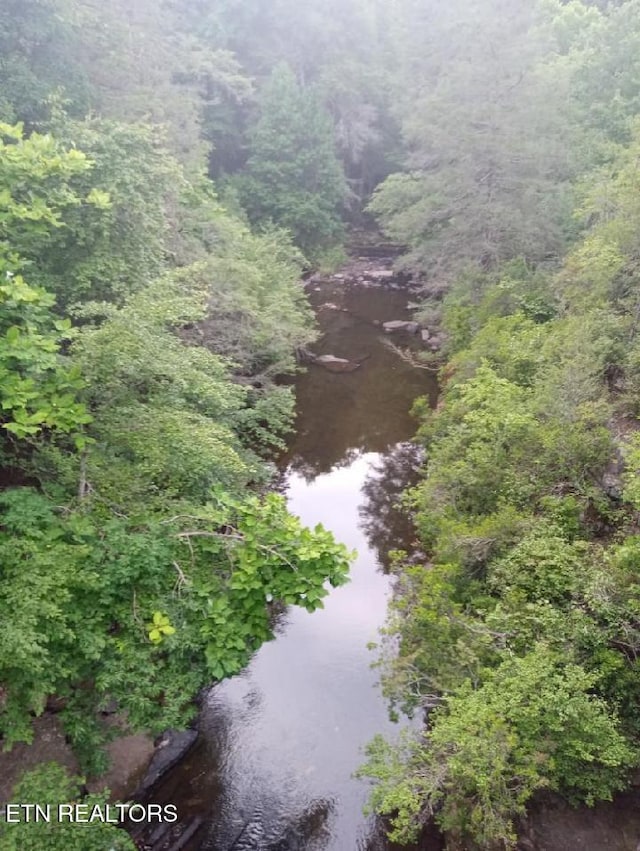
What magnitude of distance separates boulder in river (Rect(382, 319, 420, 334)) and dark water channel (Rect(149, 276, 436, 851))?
8.04 m

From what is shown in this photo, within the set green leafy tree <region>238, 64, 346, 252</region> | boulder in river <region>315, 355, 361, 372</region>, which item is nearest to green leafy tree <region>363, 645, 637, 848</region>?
boulder in river <region>315, 355, 361, 372</region>

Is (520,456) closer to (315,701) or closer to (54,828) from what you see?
(315,701)

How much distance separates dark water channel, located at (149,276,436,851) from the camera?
841 cm

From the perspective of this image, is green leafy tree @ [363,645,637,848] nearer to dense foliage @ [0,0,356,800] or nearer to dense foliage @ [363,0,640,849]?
dense foliage @ [363,0,640,849]

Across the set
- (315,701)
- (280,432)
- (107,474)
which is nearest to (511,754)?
(315,701)

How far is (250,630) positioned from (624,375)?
28.3 feet

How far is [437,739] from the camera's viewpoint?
22.7 ft

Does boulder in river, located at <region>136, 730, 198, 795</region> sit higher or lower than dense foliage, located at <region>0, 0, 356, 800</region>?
lower

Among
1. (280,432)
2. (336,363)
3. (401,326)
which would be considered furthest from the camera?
(401,326)

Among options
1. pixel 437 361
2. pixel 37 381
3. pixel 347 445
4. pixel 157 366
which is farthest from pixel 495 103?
pixel 37 381

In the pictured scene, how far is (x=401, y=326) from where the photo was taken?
25.8 meters

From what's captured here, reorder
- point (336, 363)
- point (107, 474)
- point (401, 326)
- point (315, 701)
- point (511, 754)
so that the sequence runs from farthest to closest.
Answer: point (401, 326)
point (336, 363)
point (315, 701)
point (107, 474)
point (511, 754)

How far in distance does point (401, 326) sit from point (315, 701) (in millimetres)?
18418

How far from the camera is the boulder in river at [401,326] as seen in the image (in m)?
25.5
